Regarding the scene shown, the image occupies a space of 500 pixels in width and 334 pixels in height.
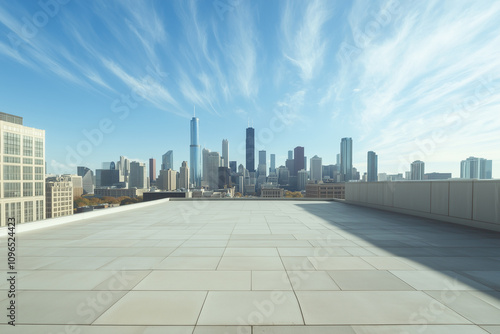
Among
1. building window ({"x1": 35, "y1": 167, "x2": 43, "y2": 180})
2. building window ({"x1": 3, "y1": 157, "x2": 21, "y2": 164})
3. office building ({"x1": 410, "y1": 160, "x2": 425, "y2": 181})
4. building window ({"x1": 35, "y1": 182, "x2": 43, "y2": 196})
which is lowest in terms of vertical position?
building window ({"x1": 35, "y1": 182, "x2": 43, "y2": 196})

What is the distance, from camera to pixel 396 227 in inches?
385

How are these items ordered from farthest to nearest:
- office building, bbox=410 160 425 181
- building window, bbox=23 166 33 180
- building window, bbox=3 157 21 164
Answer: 1. building window, bbox=23 166 33 180
2. building window, bbox=3 157 21 164
3. office building, bbox=410 160 425 181

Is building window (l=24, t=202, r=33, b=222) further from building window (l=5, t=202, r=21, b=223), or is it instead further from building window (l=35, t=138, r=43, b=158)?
building window (l=35, t=138, r=43, b=158)

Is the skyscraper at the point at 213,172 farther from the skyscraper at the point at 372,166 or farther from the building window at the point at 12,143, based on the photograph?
the skyscraper at the point at 372,166

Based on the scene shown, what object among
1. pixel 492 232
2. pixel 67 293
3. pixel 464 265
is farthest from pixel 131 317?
pixel 492 232

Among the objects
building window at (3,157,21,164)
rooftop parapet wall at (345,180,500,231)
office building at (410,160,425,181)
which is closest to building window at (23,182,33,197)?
building window at (3,157,21,164)

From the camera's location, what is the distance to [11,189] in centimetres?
5422

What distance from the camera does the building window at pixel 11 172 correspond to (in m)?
53.5

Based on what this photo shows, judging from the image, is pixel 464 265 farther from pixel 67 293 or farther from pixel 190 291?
pixel 67 293

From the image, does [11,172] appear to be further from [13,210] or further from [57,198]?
[57,198]

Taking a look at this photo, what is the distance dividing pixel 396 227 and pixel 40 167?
83.2 m

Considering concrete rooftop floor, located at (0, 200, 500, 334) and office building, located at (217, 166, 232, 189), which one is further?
office building, located at (217, 166, 232, 189)

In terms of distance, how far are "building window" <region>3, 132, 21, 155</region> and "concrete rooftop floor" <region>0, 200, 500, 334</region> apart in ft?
231

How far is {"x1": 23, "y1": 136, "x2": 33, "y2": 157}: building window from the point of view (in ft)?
196
